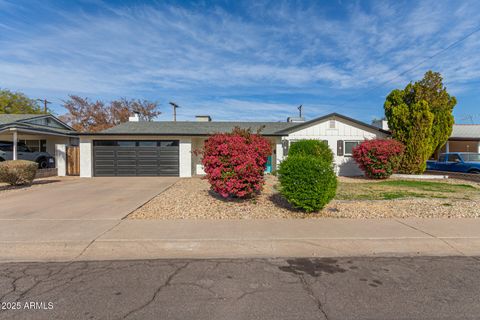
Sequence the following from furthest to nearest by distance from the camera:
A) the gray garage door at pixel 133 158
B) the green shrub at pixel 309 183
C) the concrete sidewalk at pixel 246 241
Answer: the gray garage door at pixel 133 158, the green shrub at pixel 309 183, the concrete sidewalk at pixel 246 241

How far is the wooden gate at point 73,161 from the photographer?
1638 cm

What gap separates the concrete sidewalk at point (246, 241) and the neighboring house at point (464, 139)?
18.7m

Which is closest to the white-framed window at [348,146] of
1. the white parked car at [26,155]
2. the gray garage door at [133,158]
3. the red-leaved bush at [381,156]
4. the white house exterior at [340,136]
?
the white house exterior at [340,136]

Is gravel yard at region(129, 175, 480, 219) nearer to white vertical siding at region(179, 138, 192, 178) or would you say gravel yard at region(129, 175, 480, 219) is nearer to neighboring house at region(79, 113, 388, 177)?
white vertical siding at region(179, 138, 192, 178)

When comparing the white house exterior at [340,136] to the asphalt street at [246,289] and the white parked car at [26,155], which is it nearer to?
the asphalt street at [246,289]

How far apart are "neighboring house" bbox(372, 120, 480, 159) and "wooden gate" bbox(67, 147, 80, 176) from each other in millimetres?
22896

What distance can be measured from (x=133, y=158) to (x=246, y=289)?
1414cm

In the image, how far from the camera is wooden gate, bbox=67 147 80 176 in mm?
16375

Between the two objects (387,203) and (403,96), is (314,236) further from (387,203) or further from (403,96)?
(403,96)

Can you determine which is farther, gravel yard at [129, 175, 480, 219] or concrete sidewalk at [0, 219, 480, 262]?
gravel yard at [129, 175, 480, 219]

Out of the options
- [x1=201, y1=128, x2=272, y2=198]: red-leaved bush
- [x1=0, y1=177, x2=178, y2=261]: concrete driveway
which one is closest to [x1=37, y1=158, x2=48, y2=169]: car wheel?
[x1=0, y1=177, x2=178, y2=261]: concrete driveway

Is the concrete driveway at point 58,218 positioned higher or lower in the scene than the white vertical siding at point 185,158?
lower

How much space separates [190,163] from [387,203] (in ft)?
36.1

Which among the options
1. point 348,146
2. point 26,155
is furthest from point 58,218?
point 348,146
